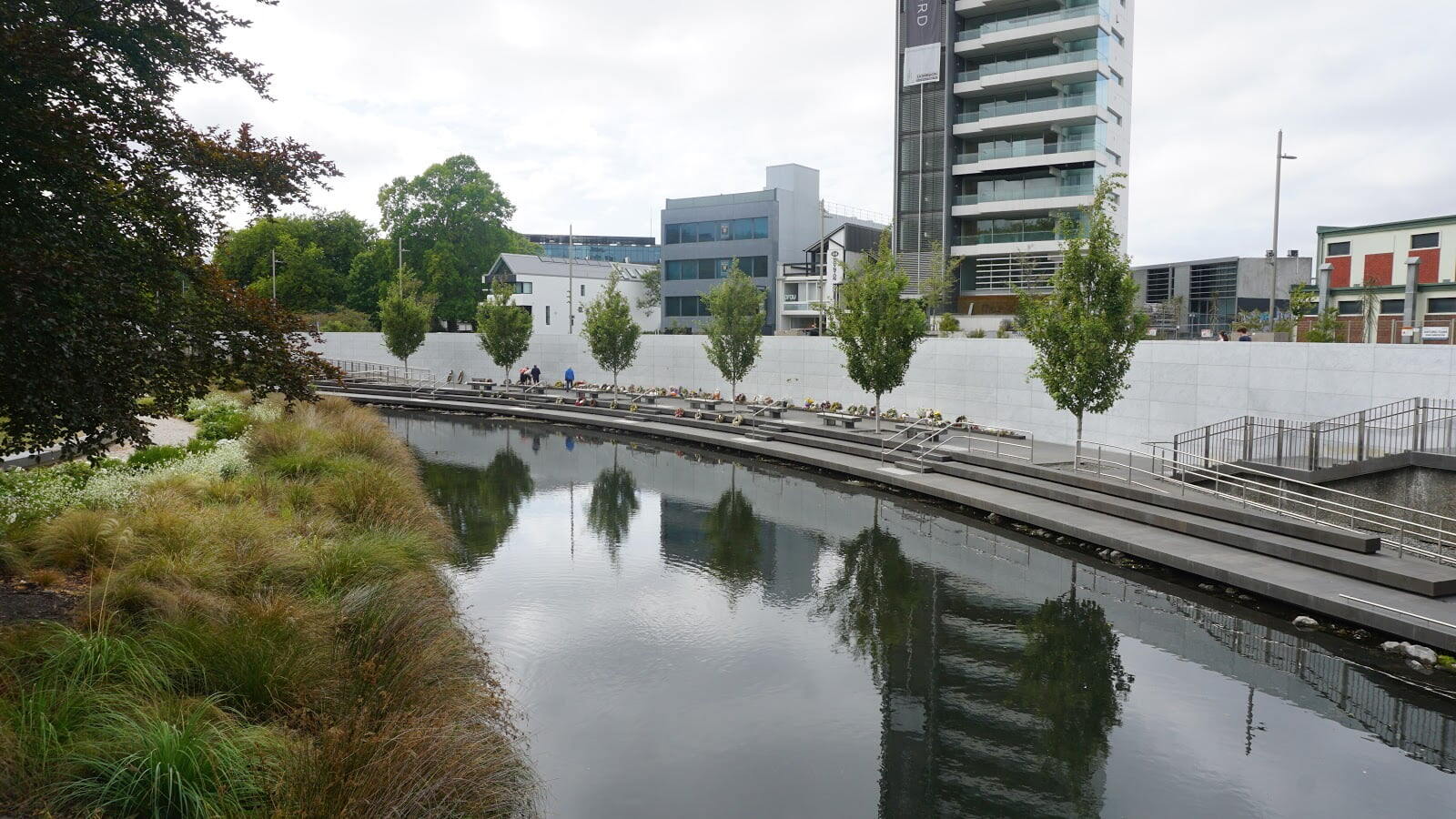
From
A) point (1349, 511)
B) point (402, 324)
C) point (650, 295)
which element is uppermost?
point (650, 295)

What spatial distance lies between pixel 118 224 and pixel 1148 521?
1613 centimetres

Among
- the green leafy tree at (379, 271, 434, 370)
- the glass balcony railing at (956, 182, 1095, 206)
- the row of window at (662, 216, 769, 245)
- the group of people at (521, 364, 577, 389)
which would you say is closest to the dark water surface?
the group of people at (521, 364, 577, 389)

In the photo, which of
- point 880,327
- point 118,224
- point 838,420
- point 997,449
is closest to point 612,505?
point 997,449

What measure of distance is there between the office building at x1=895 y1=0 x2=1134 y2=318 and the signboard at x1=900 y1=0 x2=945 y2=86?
5 cm

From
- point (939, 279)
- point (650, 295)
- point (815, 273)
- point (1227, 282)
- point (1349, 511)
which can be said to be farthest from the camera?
point (650, 295)

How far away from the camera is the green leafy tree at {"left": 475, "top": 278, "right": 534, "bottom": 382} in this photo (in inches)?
1807

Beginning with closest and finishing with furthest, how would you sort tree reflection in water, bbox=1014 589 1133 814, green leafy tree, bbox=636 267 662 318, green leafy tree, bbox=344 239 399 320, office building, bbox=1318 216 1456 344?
tree reflection in water, bbox=1014 589 1133 814 < office building, bbox=1318 216 1456 344 < green leafy tree, bbox=344 239 399 320 < green leafy tree, bbox=636 267 662 318

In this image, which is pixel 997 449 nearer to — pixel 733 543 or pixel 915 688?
pixel 733 543

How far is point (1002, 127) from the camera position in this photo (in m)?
44.7

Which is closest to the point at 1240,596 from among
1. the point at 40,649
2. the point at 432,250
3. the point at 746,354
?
the point at 40,649

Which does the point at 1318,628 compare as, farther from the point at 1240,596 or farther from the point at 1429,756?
the point at 1429,756

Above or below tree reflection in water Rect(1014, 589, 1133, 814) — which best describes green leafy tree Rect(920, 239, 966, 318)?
above

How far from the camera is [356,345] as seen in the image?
186 ft

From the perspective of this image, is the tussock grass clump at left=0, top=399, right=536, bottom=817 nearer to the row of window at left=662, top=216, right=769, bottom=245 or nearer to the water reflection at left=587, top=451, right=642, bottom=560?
the water reflection at left=587, top=451, right=642, bottom=560
